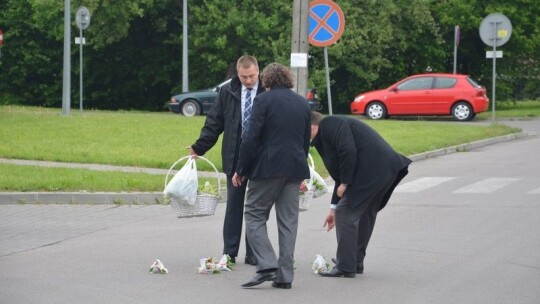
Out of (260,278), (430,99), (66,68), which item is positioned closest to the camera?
(260,278)

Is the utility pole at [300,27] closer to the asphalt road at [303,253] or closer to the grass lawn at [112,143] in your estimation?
the grass lawn at [112,143]

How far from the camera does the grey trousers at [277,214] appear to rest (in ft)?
29.7

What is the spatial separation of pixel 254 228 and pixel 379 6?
116ft

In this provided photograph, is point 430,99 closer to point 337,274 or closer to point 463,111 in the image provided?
point 463,111

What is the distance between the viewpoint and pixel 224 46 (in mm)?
43031

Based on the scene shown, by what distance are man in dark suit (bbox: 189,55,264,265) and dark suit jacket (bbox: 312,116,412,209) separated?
A: 3.07 ft

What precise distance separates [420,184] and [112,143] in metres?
7.34

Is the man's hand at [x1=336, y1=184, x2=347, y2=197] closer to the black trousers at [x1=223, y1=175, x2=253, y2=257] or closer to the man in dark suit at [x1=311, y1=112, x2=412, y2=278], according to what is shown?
the man in dark suit at [x1=311, y1=112, x2=412, y2=278]

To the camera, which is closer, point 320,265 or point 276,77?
point 276,77

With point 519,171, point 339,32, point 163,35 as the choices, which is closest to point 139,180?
point 339,32

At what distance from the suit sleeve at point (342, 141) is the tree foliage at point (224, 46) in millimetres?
32909

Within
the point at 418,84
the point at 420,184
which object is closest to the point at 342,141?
the point at 420,184

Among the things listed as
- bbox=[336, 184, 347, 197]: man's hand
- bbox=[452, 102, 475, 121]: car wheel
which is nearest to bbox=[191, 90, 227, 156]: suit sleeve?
bbox=[336, 184, 347, 197]: man's hand

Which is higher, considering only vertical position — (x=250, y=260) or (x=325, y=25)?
(x=325, y=25)
